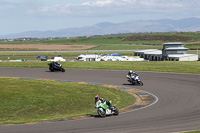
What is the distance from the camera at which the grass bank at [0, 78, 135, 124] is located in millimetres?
23781

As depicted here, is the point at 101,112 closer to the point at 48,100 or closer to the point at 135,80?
the point at 48,100

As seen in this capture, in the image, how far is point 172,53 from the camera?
338ft

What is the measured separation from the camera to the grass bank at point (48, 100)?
2378 cm

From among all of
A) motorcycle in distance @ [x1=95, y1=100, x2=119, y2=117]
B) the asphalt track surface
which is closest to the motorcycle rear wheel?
motorcycle in distance @ [x1=95, y1=100, x2=119, y2=117]

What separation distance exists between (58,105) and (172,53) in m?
80.4

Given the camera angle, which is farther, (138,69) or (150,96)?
(138,69)

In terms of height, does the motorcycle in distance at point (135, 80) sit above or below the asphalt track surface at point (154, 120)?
above

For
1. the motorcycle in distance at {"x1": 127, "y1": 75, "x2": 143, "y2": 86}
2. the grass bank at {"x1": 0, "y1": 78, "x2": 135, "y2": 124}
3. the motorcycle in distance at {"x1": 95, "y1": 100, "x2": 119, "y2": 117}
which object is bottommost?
the grass bank at {"x1": 0, "y1": 78, "x2": 135, "y2": 124}

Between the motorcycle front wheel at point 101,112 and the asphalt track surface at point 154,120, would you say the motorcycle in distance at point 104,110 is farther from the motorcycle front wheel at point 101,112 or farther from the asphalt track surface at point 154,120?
the asphalt track surface at point 154,120

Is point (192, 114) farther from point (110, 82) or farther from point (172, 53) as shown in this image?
point (172, 53)

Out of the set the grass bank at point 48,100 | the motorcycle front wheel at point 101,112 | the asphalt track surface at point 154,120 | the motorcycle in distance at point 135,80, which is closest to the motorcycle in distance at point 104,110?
the motorcycle front wheel at point 101,112

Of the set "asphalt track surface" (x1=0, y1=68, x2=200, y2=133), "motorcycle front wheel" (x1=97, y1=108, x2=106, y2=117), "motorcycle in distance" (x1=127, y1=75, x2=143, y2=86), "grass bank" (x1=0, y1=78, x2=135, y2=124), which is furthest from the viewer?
"motorcycle in distance" (x1=127, y1=75, x2=143, y2=86)

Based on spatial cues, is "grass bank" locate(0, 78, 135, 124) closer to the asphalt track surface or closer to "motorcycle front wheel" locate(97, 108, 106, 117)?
"motorcycle front wheel" locate(97, 108, 106, 117)

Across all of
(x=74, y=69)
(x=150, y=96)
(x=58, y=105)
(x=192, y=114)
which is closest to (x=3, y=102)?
(x=58, y=105)
